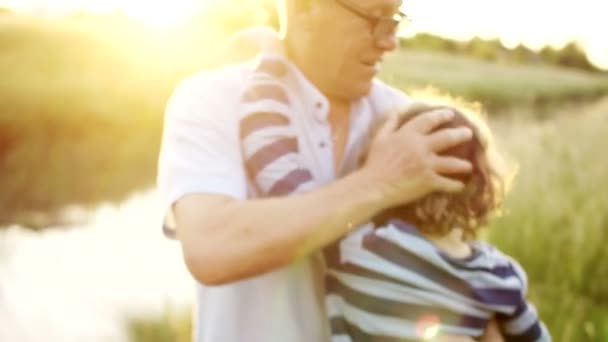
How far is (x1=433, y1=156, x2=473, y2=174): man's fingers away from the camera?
3.52ft

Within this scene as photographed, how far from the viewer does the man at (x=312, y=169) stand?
1020mm

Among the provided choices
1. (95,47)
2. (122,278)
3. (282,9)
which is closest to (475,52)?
(95,47)

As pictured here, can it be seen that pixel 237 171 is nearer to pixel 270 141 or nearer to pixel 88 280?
pixel 270 141

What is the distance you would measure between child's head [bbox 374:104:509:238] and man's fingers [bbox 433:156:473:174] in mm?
18

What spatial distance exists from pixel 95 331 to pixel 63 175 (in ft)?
4.63

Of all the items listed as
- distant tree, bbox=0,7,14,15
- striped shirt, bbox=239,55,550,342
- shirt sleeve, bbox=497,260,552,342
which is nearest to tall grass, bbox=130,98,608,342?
distant tree, bbox=0,7,14,15

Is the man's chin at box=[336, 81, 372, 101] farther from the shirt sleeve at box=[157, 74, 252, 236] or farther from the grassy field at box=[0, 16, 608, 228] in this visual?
the grassy field at box=[0, 16, 608, 228]

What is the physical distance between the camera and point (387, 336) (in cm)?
108

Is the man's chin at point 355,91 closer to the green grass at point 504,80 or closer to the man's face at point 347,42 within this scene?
the man's face at point 347,42

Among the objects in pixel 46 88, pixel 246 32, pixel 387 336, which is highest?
pixel 246 32

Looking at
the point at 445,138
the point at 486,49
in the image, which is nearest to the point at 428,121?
the point at 445,138

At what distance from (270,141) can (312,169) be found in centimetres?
6

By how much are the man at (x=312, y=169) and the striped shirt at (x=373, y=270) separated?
0.06ft

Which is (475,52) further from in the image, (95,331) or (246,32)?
(246,32)
